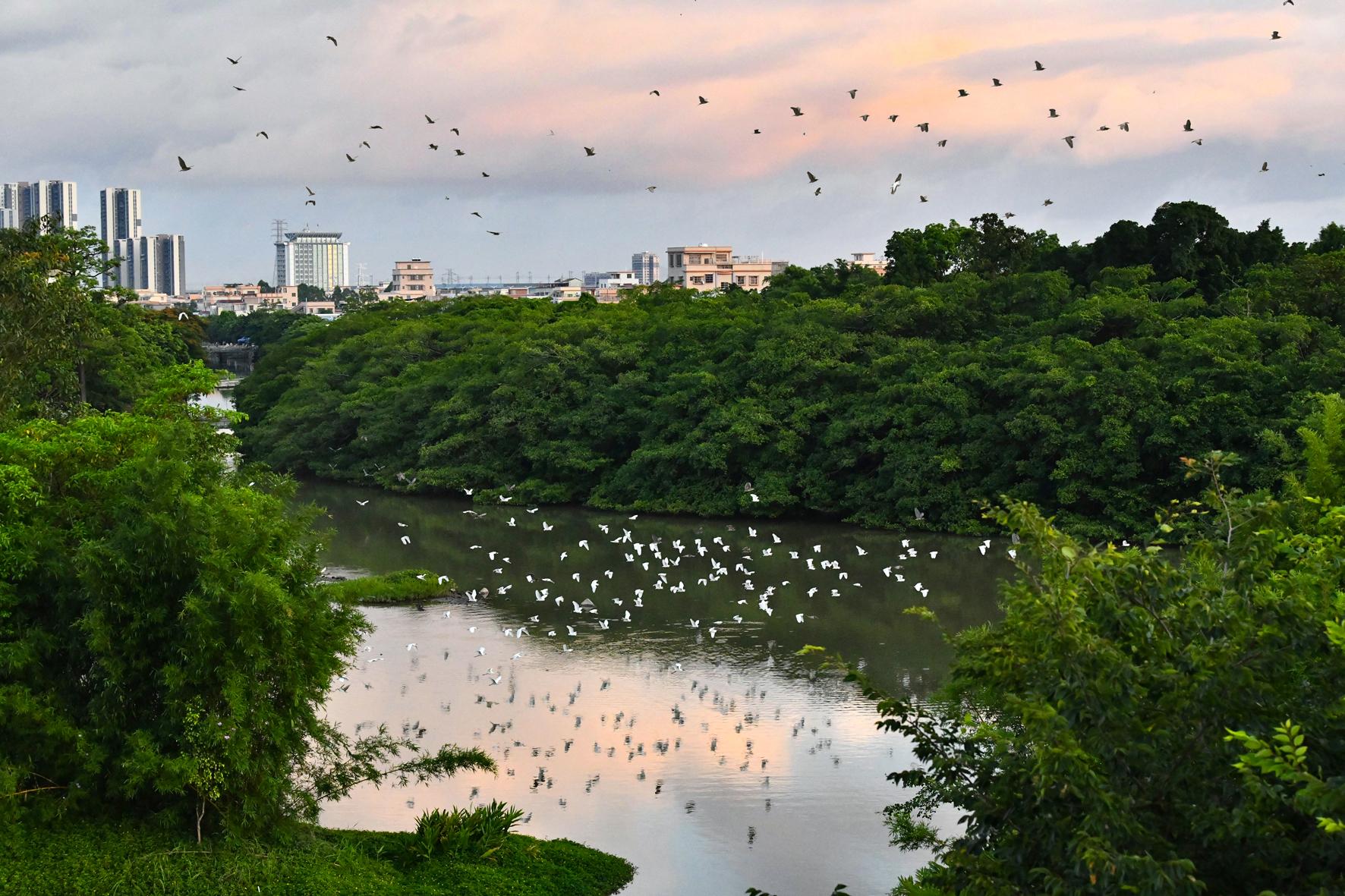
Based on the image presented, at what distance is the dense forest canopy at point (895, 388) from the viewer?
30.4 m

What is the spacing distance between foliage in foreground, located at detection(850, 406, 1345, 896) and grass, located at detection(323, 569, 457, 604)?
18.2 meters

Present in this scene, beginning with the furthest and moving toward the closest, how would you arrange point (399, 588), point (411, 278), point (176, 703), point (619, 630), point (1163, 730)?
point (411, 278) < point (399, 588) < point (619, 630) < point (176, 703) < point (1163, 730)

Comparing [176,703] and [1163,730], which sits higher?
[1163,730]

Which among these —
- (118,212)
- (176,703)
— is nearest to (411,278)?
(118,212)

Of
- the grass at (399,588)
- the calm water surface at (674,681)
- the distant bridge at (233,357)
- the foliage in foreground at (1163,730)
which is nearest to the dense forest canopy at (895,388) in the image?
the calm water surface at (674,681)

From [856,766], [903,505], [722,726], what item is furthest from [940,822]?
[903,505]

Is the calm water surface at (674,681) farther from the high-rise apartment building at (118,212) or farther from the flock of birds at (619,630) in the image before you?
the high-rise apartment building at (118,212)

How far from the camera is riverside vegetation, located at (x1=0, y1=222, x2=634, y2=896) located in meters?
11.9

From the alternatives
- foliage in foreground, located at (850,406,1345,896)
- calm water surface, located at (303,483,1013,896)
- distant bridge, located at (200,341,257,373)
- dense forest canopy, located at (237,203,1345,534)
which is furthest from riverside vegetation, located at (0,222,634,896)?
distant bridge, located at (200,341,257,373)

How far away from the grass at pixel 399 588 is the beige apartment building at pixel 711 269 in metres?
84.1

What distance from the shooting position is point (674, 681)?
20406 mm

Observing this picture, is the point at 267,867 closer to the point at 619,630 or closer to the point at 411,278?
the point at 619,630

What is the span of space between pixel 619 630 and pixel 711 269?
92794mm

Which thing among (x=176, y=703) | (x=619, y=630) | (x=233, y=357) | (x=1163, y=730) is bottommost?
(x=619, y=630)
